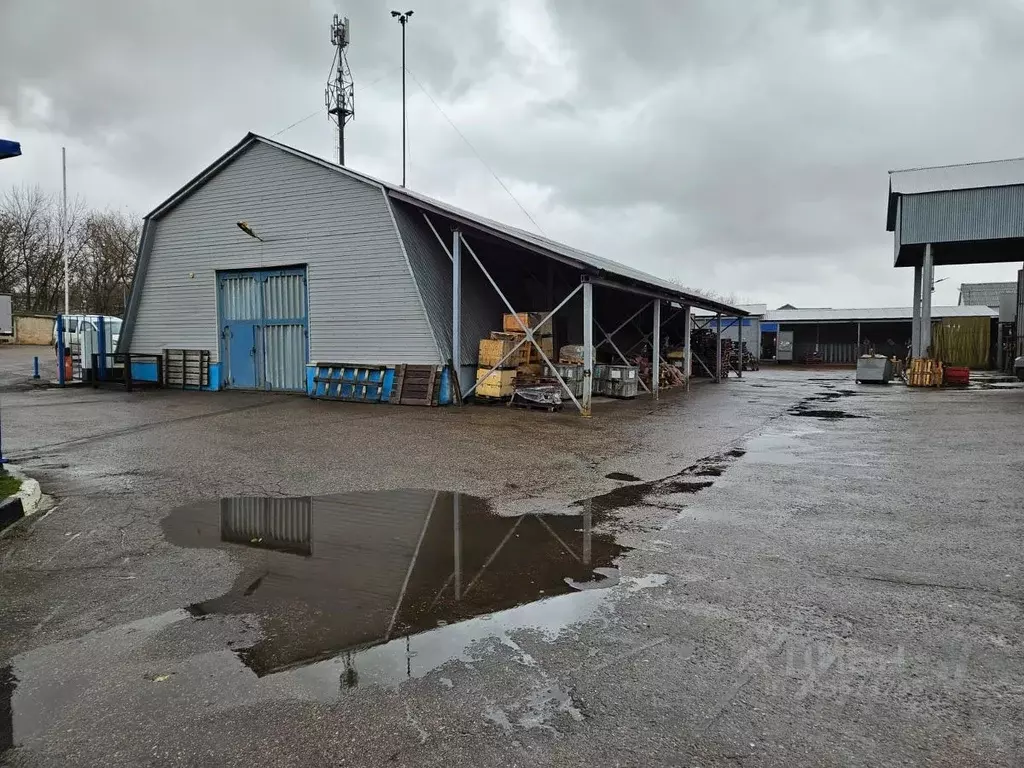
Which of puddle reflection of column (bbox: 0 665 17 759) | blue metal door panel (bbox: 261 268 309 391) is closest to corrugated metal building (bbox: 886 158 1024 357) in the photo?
blue metal door panel (bbox: 261 268 309 391)

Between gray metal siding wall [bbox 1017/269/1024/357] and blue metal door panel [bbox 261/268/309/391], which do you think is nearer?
blue metal door panel [bbox 261/268/309/391]

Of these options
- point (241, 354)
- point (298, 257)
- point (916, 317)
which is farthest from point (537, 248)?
point (916, 317)

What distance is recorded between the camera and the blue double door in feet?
57.9

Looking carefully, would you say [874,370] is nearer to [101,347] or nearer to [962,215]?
[962,215]

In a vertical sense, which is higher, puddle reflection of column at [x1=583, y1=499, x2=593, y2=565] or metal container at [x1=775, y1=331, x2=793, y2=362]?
metal container at [x1=775, y1=331, x2=793, y2=362]

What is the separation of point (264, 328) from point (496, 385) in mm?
7470

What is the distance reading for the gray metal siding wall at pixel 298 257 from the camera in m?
16.1

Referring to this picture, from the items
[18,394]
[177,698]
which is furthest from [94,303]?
[177,698]

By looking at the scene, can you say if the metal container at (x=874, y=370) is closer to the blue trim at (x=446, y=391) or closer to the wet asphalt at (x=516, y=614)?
the wet asphalt at (x=516, y=614)

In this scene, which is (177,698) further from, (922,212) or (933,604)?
(922,212)

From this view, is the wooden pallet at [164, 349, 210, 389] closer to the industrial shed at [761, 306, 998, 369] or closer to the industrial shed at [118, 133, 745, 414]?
the industrial shed at [118, 133, 745, 414]

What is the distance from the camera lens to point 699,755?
2.50 meters

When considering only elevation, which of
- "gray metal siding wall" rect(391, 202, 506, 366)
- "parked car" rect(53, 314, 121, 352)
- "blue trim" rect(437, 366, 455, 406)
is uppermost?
"gray metal siding wall" rect(391, 202, 506, 366)

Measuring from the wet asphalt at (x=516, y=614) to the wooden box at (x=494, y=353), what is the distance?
7231 mm
